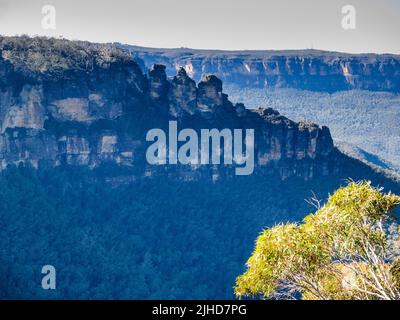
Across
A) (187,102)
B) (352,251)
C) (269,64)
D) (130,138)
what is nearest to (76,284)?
(130,138)

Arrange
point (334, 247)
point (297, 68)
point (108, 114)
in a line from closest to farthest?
point (334, 247) < point (108, 114) < point (297, 68)

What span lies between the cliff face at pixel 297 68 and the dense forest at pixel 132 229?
45.4 m

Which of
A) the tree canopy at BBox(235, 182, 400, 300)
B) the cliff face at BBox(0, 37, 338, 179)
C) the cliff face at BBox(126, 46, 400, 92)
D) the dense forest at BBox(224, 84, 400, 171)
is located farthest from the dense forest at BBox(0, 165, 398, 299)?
the dense forest at BBox(224, 84, 400, 171)

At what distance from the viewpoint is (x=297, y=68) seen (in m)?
115

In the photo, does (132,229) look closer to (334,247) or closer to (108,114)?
(108,114)

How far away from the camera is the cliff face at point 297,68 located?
354 feet

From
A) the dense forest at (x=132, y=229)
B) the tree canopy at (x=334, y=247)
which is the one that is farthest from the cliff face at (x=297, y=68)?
the tree canopy at (x=334, y=247)

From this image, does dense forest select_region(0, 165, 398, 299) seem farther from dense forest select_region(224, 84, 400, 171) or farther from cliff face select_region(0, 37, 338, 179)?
dense forest select_region(224, 84, 400, 171)

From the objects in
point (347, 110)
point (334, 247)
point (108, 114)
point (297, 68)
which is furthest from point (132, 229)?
point (347, 110)

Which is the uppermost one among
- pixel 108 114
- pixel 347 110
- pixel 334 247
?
pixel 334 247

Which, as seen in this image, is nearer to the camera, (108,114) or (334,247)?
(334,247)

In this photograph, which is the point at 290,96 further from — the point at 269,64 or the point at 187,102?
the point at 187,102

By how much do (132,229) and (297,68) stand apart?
62939 millimetres

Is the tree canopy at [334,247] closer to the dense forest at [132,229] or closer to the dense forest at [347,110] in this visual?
the dense forest at [132,229]
